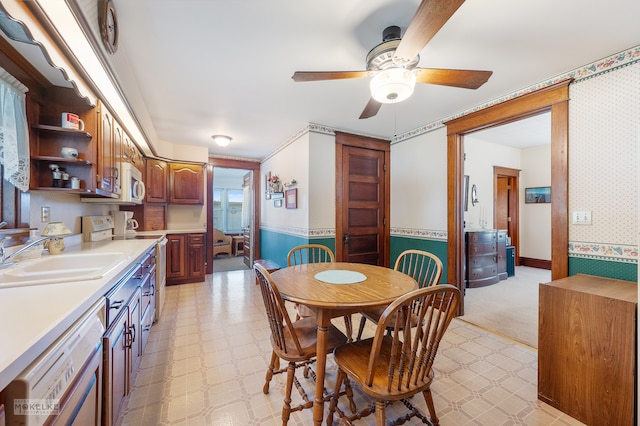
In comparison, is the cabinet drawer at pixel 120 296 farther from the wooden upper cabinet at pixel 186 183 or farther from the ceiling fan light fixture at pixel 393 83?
the wooden upper cabinet at pixel 186 183

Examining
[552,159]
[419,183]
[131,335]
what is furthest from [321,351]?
[419,183]

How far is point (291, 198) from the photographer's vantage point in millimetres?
3830

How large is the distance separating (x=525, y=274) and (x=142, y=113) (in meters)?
6.60

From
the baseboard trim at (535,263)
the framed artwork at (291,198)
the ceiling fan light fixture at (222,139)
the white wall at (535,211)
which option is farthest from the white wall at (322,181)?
the baseboard trim at (535,263)

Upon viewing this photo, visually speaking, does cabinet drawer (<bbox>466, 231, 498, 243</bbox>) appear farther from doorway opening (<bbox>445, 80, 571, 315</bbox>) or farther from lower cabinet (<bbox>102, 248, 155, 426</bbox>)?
lower cabinet (<bbox>102, 248, 155, 426</bbox>)

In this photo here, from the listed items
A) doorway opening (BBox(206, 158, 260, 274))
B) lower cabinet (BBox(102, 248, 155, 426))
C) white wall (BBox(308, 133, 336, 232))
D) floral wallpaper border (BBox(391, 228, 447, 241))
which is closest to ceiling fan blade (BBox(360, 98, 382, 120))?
white wall (BBox(308, 133, 336, 232))

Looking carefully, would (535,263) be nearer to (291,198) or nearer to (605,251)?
(605,251)

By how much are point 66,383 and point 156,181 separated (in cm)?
378

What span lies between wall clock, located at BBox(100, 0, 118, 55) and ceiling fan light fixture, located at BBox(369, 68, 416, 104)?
1511 millimetres

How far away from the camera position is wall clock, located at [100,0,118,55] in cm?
134

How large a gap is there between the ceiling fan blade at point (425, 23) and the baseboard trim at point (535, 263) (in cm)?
583

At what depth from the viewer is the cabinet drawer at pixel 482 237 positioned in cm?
398

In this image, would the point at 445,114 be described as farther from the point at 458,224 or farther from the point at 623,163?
the point at 623,163

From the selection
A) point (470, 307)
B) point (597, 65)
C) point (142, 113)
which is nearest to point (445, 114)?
point (597, 65)
